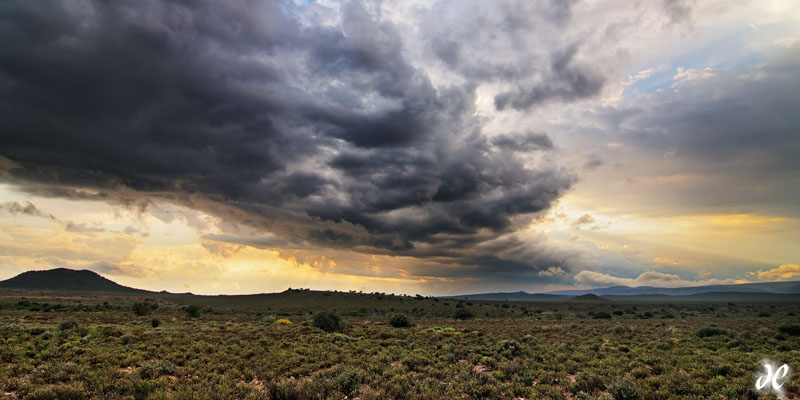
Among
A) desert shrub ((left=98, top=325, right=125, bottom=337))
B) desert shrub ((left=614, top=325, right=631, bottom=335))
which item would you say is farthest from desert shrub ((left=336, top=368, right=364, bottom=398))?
desert shrub ((left=614, top=325, right=631, bottom=335))

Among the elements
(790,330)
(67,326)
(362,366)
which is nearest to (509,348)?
(362,366)

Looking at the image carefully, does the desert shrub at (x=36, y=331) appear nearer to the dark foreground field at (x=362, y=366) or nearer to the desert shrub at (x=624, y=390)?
the dark foreground field at (x=362, y=366)

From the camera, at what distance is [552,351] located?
2625 centimetres

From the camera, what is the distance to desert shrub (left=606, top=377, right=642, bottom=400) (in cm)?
1590

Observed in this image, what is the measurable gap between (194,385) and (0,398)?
6.65 metres

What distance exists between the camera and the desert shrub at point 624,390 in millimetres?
15898

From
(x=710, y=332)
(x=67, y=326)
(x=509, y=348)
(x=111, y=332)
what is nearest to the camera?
(x=509, y=348)

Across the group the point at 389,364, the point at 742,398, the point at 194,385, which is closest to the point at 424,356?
the point at 389,364

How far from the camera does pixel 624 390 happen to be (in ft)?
53.0

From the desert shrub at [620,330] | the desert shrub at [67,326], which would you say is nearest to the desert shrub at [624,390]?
the desert shrub at [620,330]

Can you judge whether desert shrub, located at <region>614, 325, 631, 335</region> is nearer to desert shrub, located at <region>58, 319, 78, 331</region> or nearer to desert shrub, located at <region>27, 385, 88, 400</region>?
desert shrub, located at <region>27, 385, 88, 400</region>

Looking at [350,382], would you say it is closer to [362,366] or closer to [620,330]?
[362,366]

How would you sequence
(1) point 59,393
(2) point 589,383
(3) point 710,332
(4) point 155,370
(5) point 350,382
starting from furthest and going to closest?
1. (3) point 710,332
2. (4) point 155,370
3. (2) point 589,383
4. (5) point 350,382
5. (1) point 59,393

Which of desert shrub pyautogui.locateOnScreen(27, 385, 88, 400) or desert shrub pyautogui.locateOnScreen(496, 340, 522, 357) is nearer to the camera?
desert shrub pyautogui.locateOnScreen(27, 385, 88, 400)
